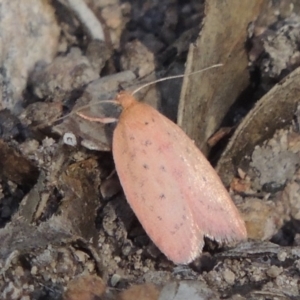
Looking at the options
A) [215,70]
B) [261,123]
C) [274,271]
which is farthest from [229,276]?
[215,70]

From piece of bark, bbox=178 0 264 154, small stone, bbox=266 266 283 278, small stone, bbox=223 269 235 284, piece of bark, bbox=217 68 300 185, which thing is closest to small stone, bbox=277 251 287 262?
small stone, bbox=266 266 283 278

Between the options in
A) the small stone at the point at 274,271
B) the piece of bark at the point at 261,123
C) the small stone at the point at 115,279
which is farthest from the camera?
the piece of bark at the point at 261,123

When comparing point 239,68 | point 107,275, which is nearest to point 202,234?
point 107,275

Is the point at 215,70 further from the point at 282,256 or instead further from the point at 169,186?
the point at 282,256

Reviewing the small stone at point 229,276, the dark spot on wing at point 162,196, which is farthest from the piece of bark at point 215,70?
the small stone at point 229,276

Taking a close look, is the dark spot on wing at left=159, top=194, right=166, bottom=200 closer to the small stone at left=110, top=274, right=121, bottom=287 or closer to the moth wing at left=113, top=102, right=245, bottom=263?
the moth wing at left=113, top=102, right=245, bottom=263

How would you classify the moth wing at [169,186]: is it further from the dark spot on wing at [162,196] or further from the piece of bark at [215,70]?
the piece of bark at [215,70]

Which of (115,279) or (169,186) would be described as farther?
(169,186)

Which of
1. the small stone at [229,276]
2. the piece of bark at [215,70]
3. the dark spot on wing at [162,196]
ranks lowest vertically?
the small stone at [229,276]

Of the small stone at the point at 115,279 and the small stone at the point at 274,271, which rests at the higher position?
the small stone at the point at 115,279
